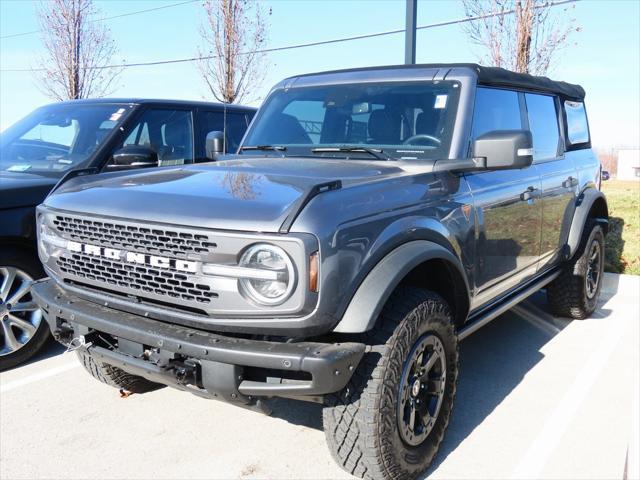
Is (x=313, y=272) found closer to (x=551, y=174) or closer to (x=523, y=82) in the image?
(x=523, y=82)

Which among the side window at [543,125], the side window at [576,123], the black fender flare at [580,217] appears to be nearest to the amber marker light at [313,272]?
the side window at [543,125]

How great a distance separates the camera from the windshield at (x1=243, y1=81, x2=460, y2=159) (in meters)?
3.36

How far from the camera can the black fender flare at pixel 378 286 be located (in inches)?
90.9

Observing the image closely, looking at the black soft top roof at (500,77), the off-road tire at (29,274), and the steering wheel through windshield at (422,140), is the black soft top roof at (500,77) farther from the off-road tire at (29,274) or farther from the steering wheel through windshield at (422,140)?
the off-road tire at (29,274)

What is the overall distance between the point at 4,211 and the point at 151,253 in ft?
6.88

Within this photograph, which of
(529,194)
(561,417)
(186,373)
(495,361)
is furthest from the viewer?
(495,361)

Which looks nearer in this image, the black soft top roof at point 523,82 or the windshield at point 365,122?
the windshield at point 365,122

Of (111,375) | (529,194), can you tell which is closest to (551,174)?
(529,194)

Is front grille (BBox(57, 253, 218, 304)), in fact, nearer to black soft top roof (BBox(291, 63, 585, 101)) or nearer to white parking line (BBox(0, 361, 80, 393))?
white parking line (BBox(0, 361, 80, 393))

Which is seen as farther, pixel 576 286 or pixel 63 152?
pixel 576 286

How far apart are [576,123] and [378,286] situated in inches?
156

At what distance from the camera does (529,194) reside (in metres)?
4.00

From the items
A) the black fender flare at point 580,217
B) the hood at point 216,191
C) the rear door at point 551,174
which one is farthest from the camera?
the black fender flare at point 580,217

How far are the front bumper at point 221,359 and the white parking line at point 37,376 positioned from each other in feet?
5.32
